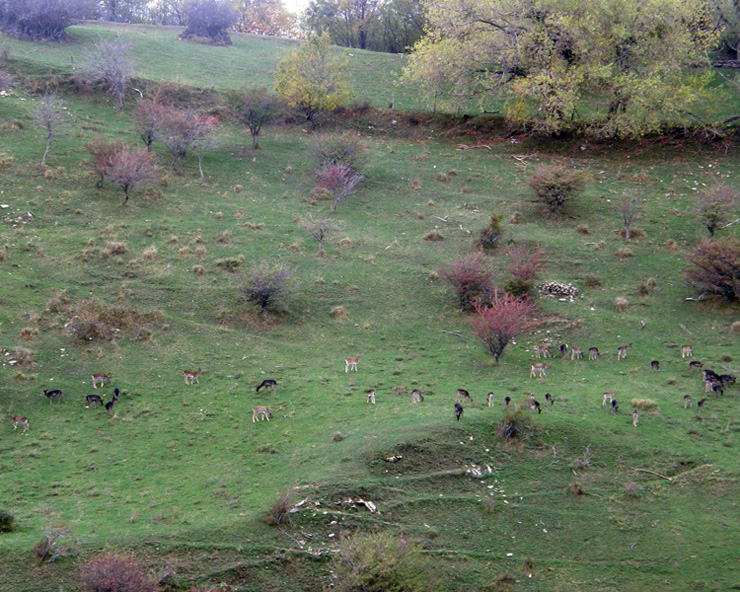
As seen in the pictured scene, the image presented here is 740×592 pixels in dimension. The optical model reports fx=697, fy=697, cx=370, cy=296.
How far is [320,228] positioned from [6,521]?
21899mm

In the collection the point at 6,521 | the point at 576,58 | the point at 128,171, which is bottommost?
the point at 6,521

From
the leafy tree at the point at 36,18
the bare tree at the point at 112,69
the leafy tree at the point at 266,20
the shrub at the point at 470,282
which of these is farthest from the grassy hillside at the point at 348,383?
the leafy tree at the point at 266,20

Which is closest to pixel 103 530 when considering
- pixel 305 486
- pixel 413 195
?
pixel 305 486

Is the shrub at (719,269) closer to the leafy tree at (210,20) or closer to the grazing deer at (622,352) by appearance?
the grazing deer at (622,352)

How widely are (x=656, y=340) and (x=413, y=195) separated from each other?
1892 cm

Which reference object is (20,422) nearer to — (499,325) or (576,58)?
(499,325)

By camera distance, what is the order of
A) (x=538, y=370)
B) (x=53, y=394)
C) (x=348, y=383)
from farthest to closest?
(x=538, y=370) → (x=348, y=383) → (x=53, y=394)

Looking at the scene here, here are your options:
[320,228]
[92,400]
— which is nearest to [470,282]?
[320,228]

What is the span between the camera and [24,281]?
29.5 meters

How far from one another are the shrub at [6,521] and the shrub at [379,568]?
7.87 m

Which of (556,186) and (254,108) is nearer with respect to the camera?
(556,186)

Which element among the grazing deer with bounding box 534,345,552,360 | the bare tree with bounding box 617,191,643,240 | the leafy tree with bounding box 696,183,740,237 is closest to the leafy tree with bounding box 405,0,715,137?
the bare tree with bounding box 617,191,643,240

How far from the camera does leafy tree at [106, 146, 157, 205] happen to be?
37.3m

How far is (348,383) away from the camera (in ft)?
83.8
